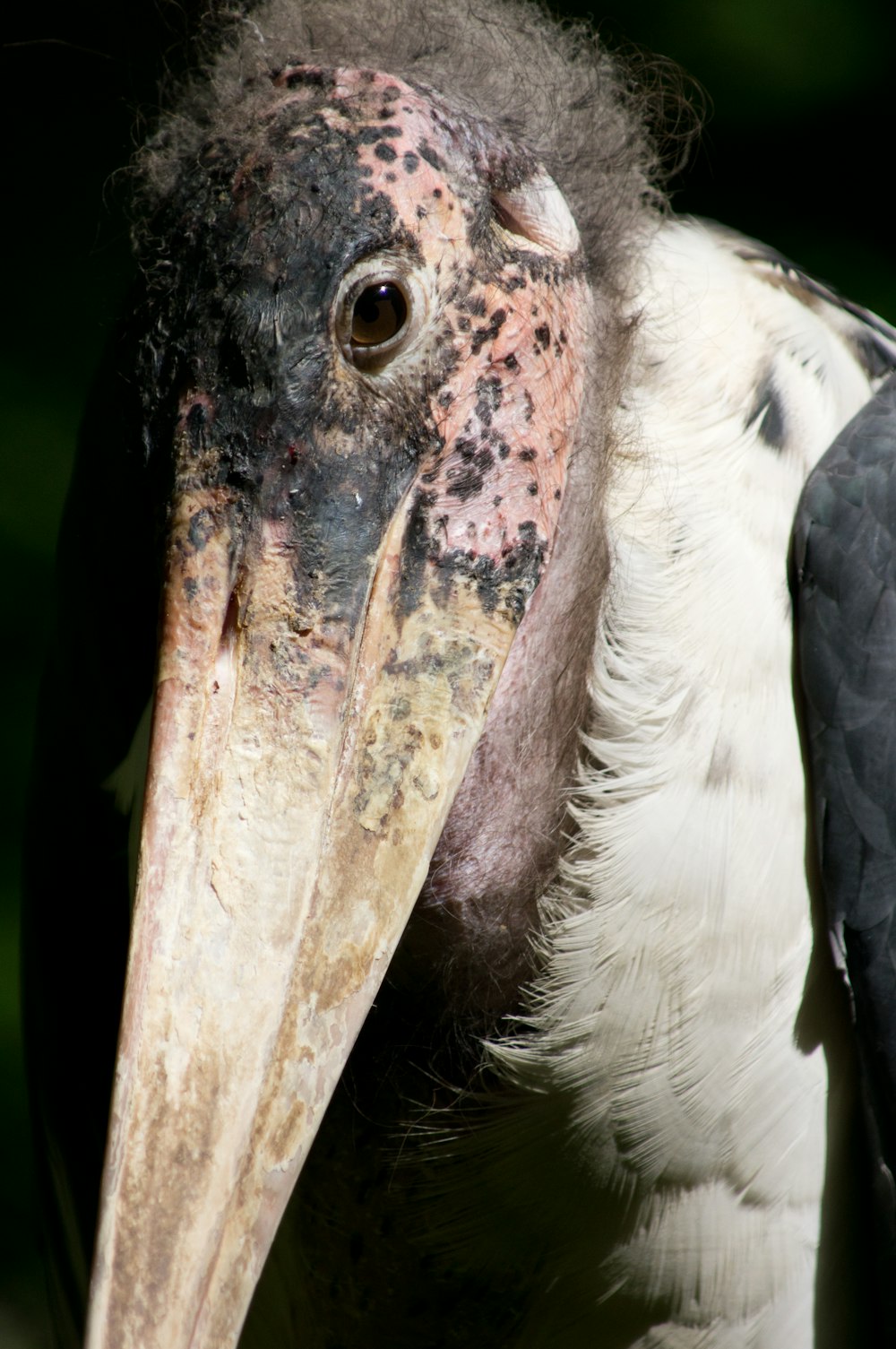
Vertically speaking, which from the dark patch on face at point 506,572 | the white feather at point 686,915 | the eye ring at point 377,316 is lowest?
the white feather at point 686,915

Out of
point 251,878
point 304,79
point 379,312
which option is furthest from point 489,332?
point 251,878

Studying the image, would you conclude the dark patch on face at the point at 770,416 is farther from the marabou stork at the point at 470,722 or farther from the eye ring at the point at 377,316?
the eye ring at the point at 377,316

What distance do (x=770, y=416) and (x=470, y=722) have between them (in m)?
0.38

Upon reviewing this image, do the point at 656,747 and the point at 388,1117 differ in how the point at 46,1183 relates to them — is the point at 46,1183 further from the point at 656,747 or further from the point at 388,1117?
the point at 656,747

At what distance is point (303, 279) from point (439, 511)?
0.51 ft

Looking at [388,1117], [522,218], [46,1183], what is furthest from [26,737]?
[522,218]

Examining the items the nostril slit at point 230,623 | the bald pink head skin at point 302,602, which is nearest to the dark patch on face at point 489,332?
the bald pink head skin at point 302,602

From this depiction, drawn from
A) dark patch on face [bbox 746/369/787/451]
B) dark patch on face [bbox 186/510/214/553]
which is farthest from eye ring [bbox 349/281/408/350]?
dark patch on face [bbox 746/369/787/451]

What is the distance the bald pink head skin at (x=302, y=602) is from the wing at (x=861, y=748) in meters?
0.21

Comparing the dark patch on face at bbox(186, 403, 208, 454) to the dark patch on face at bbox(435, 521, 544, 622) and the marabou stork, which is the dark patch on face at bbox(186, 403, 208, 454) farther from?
the dark patch on face at bbox(435, 521, 544, 622)

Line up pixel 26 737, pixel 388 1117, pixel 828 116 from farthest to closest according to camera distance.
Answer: pixel 26 737
pixel 828 116
pixel 388 1117

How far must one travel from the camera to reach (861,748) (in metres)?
0.99

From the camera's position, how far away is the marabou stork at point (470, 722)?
2.54 feet

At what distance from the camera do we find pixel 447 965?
0.99m
